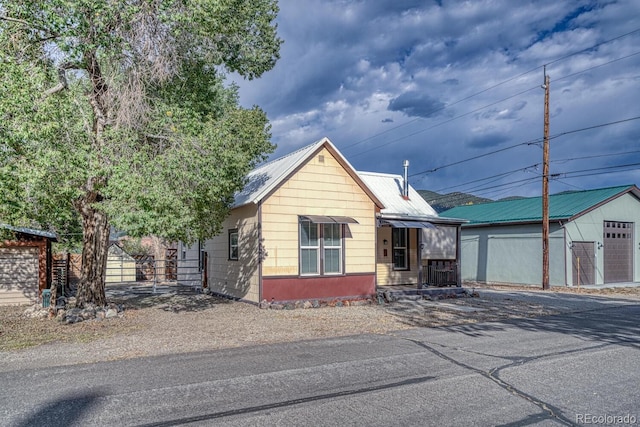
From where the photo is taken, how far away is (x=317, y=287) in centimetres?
1508

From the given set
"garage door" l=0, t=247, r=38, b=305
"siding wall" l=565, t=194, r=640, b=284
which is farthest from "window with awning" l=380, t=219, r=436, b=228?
"garage door" l=0, t=247, r=38, b=305

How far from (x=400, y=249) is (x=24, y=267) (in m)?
14.4

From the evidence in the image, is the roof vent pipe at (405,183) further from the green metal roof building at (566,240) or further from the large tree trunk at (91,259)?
the large tree trunk at (91,259)

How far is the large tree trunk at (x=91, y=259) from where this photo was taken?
12578 millimetres

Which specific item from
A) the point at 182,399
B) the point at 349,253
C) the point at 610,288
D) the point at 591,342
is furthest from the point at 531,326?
the point at 610,288

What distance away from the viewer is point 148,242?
154 ft

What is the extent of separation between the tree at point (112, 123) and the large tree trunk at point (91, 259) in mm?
28

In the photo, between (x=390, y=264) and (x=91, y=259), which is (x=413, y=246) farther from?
(x=91, y=259)

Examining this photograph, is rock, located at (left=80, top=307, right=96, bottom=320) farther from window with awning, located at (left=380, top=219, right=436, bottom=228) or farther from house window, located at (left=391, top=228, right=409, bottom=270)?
house window, located at (left=391, top=228, right=409, bottom=270)

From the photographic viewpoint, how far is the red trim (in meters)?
14.2

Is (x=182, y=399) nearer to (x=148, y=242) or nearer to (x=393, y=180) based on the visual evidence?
(x=393, y=180)

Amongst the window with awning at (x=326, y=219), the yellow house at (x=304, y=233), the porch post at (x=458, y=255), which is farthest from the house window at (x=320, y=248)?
the porch post at (x=458, y=255)

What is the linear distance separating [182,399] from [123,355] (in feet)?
9.92

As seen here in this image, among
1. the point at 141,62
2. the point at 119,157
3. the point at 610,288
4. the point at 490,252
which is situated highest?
the point at 141,62
